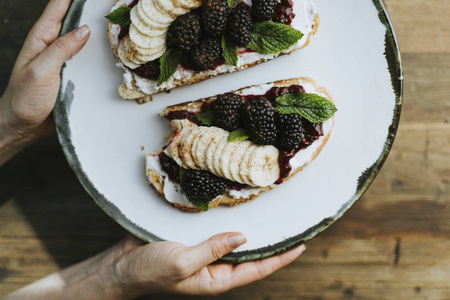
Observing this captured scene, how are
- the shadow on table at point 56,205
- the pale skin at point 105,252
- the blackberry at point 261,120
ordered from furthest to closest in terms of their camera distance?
the shadow on table at point 56,205 < the pale skin at point 105,252 < the blackberry at point 261,120

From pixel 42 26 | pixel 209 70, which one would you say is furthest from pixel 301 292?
pixel 42 26

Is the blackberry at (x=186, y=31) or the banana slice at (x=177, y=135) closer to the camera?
the blackberry at (x=186, y=31)

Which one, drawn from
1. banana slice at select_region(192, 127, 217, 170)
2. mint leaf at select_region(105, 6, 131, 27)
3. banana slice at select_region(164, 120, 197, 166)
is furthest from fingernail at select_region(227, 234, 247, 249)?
mint leaf at select_region(105, 6, 131, 27)

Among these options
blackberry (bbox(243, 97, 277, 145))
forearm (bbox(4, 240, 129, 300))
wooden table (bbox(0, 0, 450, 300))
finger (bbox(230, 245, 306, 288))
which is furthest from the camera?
wooden table (bbox(0, 0, 450, 300))

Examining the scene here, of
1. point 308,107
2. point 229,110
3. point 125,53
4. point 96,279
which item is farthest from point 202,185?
point 96,279

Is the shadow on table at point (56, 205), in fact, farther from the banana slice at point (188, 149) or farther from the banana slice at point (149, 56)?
the banana slice at point (149, 56)

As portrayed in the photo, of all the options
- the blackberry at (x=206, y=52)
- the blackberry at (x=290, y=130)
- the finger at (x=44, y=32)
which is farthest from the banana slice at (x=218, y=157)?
the finger at (x=44, y=32)

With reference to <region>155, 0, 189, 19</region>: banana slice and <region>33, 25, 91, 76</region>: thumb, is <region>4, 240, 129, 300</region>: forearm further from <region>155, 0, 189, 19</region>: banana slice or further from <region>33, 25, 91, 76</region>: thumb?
<region>155, 0, 189, 19</region>: banana slice
